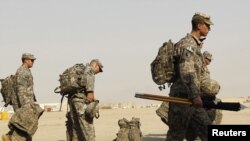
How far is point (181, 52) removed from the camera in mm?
7270

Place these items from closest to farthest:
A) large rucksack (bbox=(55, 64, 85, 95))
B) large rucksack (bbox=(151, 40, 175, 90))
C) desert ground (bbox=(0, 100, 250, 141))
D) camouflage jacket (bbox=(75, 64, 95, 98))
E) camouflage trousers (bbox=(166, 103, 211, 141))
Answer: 1. camouflage trousers (bbox=(166, 103, 211, 141))
2. large rucksack (bbox=(151, 40, 175, 90))
3. camouflage jacket (bbox=(75, 64, 95, 98))
4. large rucksack (bbox=(55, 64, 85, 95))
5. desert ground (bbox=(0, 100, 250, 141))

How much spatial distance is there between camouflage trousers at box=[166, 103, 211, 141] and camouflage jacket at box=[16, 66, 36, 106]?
3802 millimetres

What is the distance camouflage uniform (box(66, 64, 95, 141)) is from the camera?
9.10 m

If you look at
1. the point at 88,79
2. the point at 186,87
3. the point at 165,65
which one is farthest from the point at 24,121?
the point at 186,87

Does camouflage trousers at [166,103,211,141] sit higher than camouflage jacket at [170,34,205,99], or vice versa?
camouflage jacket at [170,34,205,99]

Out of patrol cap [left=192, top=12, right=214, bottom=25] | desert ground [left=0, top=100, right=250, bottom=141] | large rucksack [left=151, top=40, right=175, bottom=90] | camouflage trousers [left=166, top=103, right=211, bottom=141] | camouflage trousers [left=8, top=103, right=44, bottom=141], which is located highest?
patrol cap [left=192, top=12, right=214, bottom=25]

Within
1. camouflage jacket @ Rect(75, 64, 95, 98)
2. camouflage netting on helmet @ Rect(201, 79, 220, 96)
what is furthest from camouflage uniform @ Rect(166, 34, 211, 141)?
camouflage jacket @ Rect(75, 64, 95, 98)

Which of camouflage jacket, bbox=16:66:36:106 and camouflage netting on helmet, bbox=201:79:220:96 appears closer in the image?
camouflage netting on helmet, bbox=201:79:220:96

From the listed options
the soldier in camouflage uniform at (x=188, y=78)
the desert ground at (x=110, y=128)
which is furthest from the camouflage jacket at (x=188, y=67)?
the desert ground at (x=110, y=128)

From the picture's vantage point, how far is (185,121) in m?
7.36

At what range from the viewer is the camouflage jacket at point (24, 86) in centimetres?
1033

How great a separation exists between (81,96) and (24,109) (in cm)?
159

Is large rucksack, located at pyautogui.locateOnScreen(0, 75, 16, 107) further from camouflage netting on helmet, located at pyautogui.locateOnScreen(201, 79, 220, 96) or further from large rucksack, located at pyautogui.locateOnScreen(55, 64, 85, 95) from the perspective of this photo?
camouflage netting on helmet, located at pyautogui.locateOnScreen(201, 79, 220, 96)

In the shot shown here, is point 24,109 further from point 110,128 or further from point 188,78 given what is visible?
point 110,128
